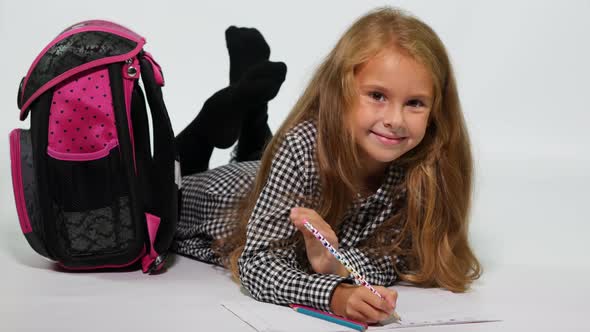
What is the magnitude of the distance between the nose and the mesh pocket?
50cm

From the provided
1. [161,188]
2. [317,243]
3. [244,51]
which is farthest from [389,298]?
[244,51]

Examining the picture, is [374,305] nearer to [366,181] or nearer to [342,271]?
[342,271]

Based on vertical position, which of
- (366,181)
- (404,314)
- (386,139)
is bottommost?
(404,314)

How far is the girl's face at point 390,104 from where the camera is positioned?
1714 millimetres

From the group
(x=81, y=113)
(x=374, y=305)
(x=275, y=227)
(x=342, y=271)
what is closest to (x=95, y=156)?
(x=81, y=113)

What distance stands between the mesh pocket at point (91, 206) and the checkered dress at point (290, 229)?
22 cm

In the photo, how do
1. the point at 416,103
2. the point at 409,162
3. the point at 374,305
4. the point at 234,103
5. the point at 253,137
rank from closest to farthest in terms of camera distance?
1. the point at 374,305
2. the point at 416,103
3. the point at 409,162
4. the point at 234,103
5. the point at 253,137

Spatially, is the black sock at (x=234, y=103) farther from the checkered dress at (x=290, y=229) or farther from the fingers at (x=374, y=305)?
the fingers at (x=374, y=305)

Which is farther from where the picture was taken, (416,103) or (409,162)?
(409,162)

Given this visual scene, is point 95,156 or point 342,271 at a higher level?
point 95,156

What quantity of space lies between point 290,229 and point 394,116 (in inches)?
10.6

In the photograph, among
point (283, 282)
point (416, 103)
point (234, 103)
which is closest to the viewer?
point (283, 282)

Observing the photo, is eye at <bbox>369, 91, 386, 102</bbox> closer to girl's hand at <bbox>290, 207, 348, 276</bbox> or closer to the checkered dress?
the checkered dress

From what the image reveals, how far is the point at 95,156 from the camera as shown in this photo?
1.81 meters
